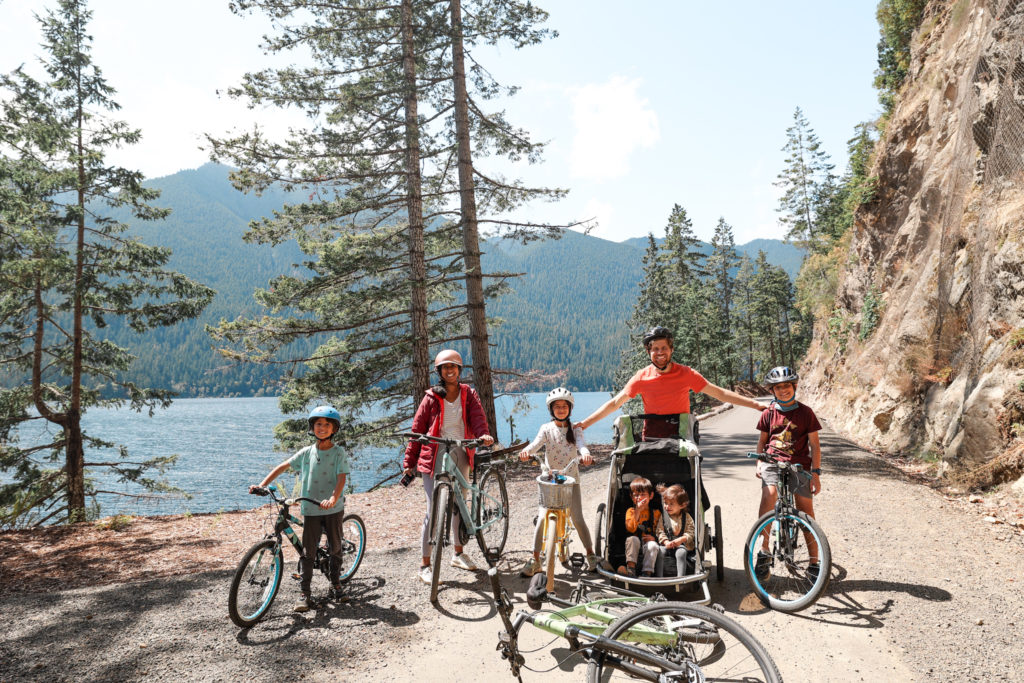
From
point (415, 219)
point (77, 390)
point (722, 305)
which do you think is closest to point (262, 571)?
point (415, 219)

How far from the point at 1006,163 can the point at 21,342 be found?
893 inches

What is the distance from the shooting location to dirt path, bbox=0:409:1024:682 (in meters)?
3.89

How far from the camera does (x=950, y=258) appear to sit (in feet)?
37.8

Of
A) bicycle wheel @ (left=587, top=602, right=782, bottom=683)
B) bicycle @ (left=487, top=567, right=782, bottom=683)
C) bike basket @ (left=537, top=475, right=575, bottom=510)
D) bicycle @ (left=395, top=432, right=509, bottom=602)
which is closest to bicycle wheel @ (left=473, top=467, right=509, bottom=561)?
bicycle @ (left=395, top=432, right=509, bottom=602)

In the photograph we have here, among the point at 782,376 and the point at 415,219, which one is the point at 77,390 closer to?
the point at 415,219

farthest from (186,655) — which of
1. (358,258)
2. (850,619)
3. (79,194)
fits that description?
(79,194)

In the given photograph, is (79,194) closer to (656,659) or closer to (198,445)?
(656,659)

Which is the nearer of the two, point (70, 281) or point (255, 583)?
point (255, 583)

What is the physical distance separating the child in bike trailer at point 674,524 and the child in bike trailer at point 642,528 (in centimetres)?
7

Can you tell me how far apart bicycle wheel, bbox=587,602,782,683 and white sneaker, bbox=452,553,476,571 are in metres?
3.44

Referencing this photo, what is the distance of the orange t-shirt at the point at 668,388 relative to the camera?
219 inches

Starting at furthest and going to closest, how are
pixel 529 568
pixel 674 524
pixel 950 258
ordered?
pixel 950 258, pixel 529 568, pixel 674 524

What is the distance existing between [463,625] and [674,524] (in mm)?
2036

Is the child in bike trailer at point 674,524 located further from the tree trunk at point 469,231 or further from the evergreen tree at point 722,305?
the evergreen tree at point 722,305
